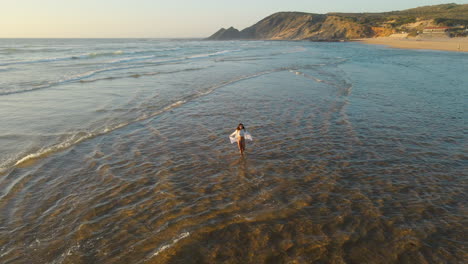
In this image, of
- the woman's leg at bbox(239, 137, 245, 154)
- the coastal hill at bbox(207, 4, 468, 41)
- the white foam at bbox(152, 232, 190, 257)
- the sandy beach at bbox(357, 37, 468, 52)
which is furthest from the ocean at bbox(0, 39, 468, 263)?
the coastal hill at bbox(207, 4, 468, 41)

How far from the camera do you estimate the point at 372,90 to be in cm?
1948

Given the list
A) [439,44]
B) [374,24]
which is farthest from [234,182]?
[374,24]

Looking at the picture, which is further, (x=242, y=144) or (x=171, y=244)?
(x=242, y=144)

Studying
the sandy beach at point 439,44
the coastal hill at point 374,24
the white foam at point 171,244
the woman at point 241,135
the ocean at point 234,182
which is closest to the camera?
the white foam at point 171,244

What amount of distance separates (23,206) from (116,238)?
9.72ft

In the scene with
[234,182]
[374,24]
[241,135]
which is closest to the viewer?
[234,182]

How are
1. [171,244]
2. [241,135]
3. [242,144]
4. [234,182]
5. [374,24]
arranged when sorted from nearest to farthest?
[171,244]
[234,182]
[241,135]
[242,144]
[374,24]

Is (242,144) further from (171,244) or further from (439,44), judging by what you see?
(439,44)

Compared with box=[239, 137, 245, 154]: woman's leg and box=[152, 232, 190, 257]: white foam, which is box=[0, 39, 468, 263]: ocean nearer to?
box=[152, 232, 190, 257]: white foam

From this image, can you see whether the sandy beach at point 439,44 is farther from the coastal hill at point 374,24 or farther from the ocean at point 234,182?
the ocean at point 234,182

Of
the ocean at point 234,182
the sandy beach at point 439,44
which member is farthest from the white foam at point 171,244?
the sandy beach at point 439,44

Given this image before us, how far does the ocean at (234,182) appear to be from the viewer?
5371 millimetres

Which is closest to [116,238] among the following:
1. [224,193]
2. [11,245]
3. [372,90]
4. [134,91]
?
[11,245]

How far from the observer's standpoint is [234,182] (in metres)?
7.75
